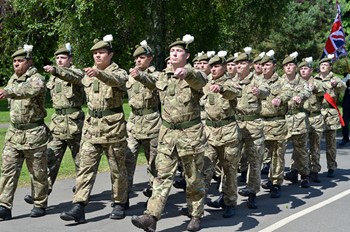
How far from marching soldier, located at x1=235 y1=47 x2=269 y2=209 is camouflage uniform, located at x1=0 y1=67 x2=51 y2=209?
9.52ft

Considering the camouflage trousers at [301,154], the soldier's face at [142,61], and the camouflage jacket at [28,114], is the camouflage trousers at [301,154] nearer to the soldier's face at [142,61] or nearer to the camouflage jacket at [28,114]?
the soldier's face at [142,61]

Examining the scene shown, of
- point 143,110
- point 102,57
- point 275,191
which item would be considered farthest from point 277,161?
point 102,57

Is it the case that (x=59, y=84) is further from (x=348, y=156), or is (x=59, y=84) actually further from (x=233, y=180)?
(x=348, y=156)

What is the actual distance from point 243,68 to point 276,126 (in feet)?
4.46

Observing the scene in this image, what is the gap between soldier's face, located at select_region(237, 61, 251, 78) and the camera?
9500mm

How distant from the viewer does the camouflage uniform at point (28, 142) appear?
8.41 metres

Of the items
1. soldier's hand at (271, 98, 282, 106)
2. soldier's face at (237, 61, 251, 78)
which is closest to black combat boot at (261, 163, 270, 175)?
soldier's hand at (271, 98, 282, 106)

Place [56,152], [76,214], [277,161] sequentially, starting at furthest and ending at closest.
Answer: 1. [277,161]
2. [56,152]
3. [76,214]

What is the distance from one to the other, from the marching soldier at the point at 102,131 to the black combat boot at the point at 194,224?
1.09 m

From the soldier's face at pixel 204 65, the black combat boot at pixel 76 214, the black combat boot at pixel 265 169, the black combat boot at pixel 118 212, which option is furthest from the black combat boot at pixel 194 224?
the black combat boot at pixel 265 169

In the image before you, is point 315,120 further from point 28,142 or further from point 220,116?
point 28,142

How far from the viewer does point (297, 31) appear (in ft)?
118

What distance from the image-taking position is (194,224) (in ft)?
25.8

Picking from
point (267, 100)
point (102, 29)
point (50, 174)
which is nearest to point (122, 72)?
point (50, 174)
